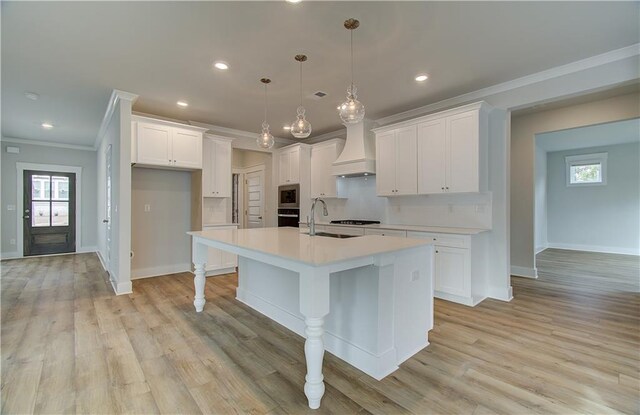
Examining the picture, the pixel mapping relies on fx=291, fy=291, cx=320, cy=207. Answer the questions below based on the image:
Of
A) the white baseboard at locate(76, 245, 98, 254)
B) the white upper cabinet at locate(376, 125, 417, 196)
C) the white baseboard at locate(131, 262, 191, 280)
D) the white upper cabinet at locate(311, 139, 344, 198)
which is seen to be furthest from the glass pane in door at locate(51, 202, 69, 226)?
the white upper cabinet at locate(376, 125, 417, 196)

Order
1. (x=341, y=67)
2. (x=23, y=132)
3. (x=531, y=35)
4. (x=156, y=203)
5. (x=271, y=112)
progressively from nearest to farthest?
1. (x=531, y=35)
2. (x=341, y=67)
3. (x=271, y=112)
4. (x=156, y=203)
5. (x=23, y=132)

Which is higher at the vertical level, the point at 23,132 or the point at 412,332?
the point at 23,132

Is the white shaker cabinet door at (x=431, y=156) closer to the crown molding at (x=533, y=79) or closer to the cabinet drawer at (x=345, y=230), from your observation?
the crown molding at (x=533, y=79)

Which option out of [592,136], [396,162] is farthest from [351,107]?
[592,136]

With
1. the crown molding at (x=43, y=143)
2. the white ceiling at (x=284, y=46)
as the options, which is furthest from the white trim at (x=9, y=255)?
the white ceiling at (x=284, y=46)

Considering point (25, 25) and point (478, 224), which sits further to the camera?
point (478, 224)

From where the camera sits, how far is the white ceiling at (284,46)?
213 centimetres

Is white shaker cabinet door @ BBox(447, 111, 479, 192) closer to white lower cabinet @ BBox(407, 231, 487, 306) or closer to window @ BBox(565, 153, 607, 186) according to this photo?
white lower cabinet @ BBox(407, 231, 487, 306)

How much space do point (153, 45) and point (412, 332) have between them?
326 cm

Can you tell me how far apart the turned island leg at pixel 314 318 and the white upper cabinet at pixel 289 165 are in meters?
4.09

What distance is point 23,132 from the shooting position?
5.66 m

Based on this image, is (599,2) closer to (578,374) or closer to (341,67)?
(341,67)

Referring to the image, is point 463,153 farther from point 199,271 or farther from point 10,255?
point 10,255

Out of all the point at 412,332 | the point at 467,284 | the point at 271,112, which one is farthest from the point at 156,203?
the point at 467,284
